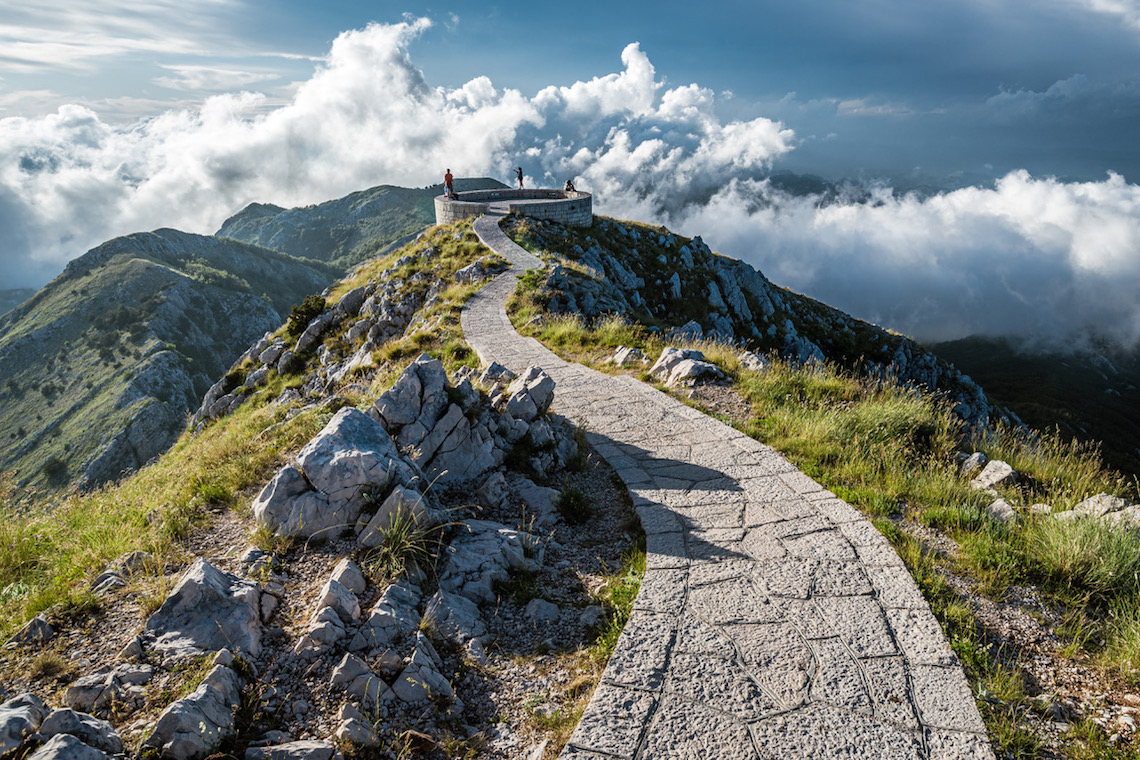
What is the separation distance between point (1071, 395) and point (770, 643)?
185 m

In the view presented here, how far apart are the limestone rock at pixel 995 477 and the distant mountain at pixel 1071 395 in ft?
329

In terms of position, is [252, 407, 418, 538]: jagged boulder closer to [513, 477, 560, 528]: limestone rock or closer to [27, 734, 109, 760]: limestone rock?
[513, 477, 560, 528]: limestone rock

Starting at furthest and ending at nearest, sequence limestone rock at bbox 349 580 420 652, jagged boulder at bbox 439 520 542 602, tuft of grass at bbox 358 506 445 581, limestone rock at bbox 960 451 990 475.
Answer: limestone rock at bbox 960 451 990 475
jagged boulder at bbox 439 520 542 602
tuft of grass at bbox 358 506 445 581
limestone rock at bbox 349 580 420 652

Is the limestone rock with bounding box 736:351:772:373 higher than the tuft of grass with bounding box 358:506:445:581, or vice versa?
the limestone rock with bounding box 736:351:772:373

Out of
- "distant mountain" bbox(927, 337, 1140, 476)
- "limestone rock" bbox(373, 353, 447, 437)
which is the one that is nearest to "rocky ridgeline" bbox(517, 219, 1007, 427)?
"limestone rock" bbox(373, 353, 447, 437)

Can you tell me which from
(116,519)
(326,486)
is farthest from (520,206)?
(326,486)

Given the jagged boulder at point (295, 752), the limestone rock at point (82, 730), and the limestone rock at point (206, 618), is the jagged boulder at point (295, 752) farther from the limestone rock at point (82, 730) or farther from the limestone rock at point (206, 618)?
the limestone rock at point (206, 618)

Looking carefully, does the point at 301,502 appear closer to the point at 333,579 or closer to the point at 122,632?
the point at 333,579

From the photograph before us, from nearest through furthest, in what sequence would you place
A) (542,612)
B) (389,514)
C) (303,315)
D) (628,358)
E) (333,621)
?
(333,621), (542,612), (389,514), (628,358), (303,315)

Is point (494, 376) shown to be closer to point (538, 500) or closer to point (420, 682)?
point (538, 500)

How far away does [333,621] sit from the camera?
15.3 ft

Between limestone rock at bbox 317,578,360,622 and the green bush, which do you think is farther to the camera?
the green bush

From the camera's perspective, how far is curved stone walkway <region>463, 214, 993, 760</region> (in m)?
3.89

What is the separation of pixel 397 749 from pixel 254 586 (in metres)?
2.10
